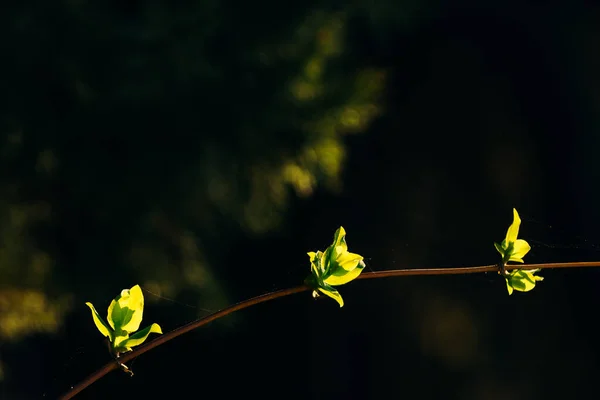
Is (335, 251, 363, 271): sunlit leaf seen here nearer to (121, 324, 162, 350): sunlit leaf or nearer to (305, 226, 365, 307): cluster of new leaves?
(305, 226, 365, 307): cluster of new leaves

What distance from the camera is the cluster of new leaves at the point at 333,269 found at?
1.46ft

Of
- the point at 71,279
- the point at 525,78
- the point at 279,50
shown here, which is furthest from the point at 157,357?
the point at 525,78

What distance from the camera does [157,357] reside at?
3.70 metres

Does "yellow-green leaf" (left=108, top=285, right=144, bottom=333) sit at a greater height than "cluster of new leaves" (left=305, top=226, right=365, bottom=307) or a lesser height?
greater

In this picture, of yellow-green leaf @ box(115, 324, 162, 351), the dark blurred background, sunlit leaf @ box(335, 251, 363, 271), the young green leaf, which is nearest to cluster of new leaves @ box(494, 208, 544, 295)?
the young green leaf

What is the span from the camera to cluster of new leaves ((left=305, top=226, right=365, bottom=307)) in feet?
1.46

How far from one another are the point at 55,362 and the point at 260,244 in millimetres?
1095

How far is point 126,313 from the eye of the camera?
1.48ft

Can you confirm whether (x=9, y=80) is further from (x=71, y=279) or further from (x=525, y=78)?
(x=525, y=78)

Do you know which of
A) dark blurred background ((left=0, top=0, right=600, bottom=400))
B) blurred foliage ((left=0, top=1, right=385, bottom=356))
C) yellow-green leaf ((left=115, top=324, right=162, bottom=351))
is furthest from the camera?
dark blurred background ((left=0, top=0, right=600, bottom=400))

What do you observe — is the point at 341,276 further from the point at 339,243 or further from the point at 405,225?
the point at 405,225

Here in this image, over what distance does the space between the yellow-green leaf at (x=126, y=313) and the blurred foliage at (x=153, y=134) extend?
210 cm

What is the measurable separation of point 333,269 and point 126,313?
0.42ft

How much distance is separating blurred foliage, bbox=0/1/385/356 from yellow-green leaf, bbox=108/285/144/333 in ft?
6.90
